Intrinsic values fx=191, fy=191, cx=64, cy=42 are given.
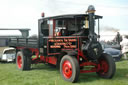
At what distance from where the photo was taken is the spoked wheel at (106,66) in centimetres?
680

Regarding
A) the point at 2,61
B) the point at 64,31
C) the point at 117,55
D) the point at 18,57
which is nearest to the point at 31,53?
the point at 18,57

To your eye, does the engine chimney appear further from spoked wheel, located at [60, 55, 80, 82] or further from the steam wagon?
spoked wheel, located at [60, 55, 80, 82]

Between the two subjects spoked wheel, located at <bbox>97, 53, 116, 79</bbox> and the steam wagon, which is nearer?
the steam wagon

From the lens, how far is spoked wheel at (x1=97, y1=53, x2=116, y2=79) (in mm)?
6805

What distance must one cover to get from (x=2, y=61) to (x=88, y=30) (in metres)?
7.09

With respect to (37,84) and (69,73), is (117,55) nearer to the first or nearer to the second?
(69,73)

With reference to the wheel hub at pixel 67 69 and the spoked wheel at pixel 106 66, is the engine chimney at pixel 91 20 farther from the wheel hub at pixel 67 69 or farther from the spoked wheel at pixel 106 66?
the wheel hub at pixel 67 69

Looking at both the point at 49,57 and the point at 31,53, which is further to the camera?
the point at 31,53

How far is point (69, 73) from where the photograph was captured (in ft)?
20.9

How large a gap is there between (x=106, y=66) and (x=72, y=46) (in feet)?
5.04

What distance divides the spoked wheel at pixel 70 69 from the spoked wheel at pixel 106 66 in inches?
55.5

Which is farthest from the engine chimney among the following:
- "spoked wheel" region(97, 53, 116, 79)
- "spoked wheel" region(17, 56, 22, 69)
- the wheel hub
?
"spoked wheel" region(17, 56, 22, 69)

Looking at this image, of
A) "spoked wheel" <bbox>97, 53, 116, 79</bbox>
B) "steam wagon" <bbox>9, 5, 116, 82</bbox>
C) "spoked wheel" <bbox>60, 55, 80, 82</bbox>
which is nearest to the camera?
"spoked wheel" <bbox>60, 55, 80, 82</bbox>

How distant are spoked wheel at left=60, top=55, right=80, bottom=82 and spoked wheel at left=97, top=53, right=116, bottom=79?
1.41 metres
